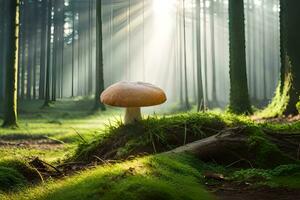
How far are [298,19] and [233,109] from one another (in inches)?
175

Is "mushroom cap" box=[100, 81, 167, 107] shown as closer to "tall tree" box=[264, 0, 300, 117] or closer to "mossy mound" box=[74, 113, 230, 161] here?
"mossy mound" box=[74, 113, 230, 161]

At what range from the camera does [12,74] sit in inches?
771

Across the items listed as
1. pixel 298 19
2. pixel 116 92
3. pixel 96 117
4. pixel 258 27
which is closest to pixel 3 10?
pixel 96 117

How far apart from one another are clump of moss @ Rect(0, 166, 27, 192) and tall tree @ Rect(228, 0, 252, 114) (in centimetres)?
1294

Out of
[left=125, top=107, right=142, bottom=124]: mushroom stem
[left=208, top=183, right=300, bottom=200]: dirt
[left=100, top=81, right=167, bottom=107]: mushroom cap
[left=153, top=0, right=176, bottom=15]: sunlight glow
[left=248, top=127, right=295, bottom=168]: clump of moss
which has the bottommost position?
[left=208, top=183, right=300, bottom=200]: dirt

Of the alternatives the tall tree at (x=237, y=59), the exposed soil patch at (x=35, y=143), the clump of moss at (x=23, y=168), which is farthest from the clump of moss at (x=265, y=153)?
the tall tree at (x=237, y=59)

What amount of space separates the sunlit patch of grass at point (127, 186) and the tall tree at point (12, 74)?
602 inches

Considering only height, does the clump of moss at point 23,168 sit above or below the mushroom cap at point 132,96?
below

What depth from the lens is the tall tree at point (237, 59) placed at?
17.2 meters

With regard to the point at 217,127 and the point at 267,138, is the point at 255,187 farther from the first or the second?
the point at 217,127

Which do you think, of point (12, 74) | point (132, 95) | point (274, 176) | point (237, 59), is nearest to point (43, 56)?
point (12, 74)

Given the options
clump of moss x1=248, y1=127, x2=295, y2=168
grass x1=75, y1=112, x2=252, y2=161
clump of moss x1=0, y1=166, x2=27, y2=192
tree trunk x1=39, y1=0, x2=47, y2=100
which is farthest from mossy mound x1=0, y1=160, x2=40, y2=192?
tree trunk x1=39, y1=0, x2=47, y2=100

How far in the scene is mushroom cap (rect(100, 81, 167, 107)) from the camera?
23.0ft

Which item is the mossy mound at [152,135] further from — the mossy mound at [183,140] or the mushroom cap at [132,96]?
the mushroom cap at [132,96]
